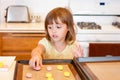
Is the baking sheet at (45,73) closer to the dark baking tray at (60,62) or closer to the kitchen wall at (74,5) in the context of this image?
the dark baking tray at (60,62)

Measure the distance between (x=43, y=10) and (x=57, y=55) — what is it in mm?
1462

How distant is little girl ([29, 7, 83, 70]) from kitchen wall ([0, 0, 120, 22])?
1.25 m

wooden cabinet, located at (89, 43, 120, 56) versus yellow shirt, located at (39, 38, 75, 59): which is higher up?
yellow shirt, located at (39, 38, 75, 59)

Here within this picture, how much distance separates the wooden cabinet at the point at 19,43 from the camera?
2432 millimetres

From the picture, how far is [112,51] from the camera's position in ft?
8.00

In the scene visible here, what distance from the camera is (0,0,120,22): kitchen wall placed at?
2830 millimetres

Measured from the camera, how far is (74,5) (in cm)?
282

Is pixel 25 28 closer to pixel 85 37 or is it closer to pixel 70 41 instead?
pixel 85 37

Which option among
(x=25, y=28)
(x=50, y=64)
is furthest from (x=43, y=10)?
(x=50, y=64)

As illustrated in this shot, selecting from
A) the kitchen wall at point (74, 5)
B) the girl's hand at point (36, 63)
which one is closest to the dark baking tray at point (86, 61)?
the girl's hand at point (36, 63)

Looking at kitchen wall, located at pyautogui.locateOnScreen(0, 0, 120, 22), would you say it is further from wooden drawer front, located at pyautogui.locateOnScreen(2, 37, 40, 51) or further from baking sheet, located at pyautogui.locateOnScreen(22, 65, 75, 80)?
baking sheet, located at pyautogui.locateOnScreen(22, 65, 75, 80)

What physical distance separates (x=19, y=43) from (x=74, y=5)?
90cm

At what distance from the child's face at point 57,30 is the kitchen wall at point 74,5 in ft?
4.36

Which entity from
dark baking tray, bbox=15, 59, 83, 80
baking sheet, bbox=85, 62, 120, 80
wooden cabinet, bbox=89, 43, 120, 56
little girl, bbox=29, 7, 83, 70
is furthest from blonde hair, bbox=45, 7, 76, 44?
wooden cabinet, bbox=89, 43, 120, 56
